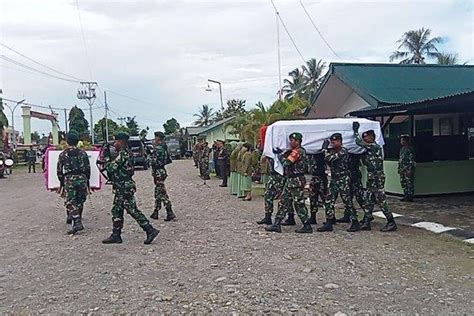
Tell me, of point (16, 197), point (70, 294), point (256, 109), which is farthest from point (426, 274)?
point (16, 197)

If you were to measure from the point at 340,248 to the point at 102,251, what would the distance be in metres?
3.40

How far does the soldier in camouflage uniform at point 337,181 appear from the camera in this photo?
8.88 meters

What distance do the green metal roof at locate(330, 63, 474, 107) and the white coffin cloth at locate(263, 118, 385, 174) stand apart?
4.40 m

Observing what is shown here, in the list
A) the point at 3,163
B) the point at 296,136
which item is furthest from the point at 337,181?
the point at 3,163

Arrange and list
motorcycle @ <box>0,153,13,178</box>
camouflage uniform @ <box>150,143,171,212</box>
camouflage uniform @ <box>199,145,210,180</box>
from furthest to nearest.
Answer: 1. motorcycle @ <box>0,153,13,178</box>
2. camouflage uniform @ <box>199,145,210,180</box>
3. camouflage uniform @ <box>150,143,171,212</box>

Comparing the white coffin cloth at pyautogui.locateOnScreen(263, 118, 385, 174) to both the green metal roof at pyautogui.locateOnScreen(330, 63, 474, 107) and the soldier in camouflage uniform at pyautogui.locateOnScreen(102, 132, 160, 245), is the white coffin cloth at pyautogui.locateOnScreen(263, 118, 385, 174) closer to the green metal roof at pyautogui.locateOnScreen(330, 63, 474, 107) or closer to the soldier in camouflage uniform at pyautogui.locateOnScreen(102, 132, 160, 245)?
the soldier in camouflage uniform at pyautogui.locateOnScreen(102, 132, 160, 245)

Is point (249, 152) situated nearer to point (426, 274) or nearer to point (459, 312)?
point (426, 274)

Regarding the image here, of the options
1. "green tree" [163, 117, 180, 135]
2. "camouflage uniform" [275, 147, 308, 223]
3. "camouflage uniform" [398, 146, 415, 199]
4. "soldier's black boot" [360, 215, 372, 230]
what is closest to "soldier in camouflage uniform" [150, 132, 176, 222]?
"camouflage uniform" [275, 147, 308, 223]

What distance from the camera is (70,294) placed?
5711 mm

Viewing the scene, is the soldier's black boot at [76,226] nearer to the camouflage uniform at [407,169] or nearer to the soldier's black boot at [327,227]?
the soldier's black boot at [327,227]

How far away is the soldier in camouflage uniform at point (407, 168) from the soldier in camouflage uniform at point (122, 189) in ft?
21.9

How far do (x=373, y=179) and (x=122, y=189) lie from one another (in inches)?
160

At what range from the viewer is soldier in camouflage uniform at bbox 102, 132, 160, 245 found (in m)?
8.13

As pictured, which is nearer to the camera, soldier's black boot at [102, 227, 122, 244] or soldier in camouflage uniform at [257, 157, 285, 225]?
soldier's black boot at [102, 227, 122, 244]
